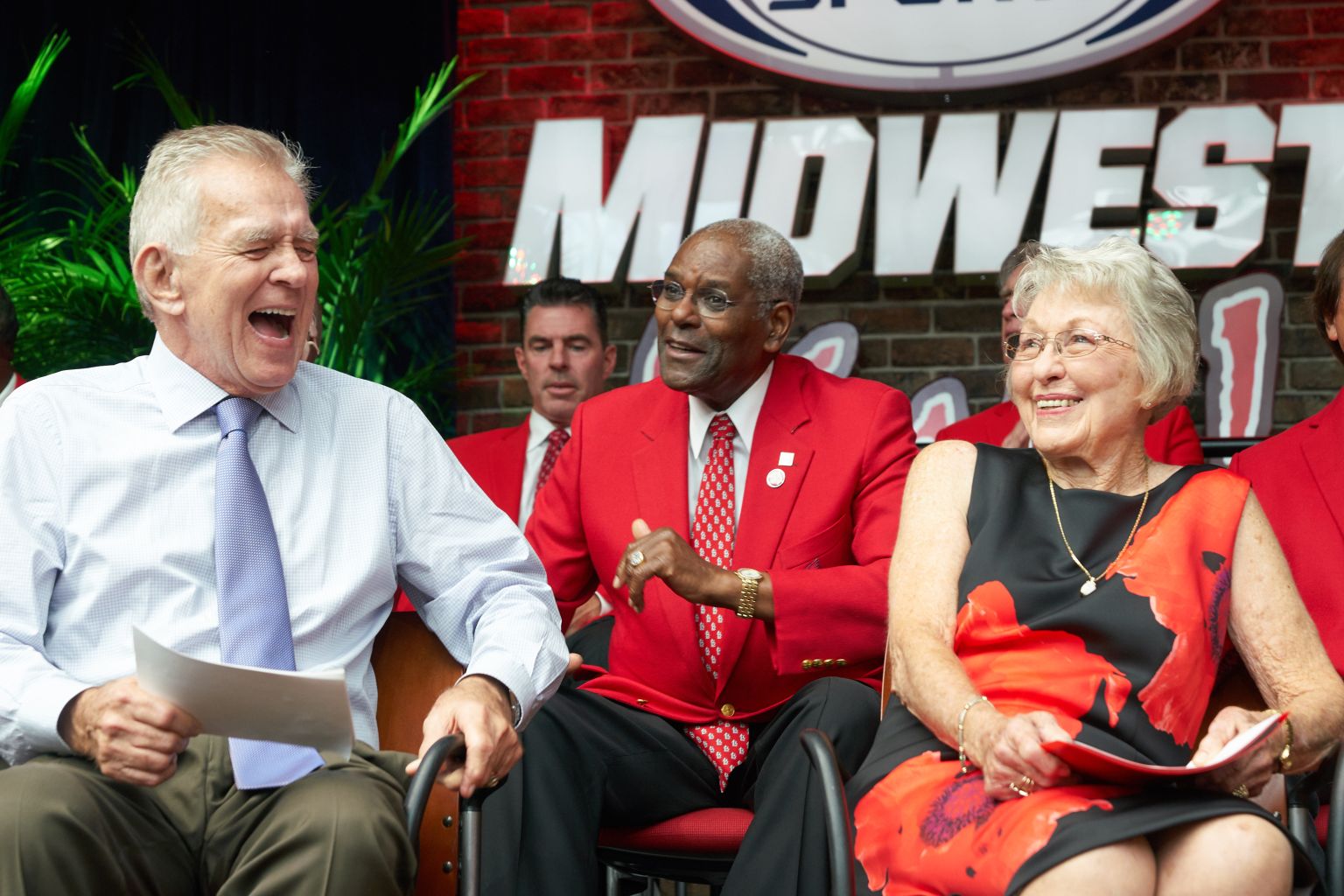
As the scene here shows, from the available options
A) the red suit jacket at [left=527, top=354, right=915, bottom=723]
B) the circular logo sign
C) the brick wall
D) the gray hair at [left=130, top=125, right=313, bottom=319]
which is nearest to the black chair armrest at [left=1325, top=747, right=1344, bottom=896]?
the red suit jacket at [left=527, top=354, right=915, bottom=723]

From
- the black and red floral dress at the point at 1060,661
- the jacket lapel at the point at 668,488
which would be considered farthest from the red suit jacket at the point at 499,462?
the black and red floral dress at the point at 1060,661

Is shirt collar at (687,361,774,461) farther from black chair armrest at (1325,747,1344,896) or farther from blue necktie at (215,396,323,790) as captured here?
black chair armrest at (1325,747,1344,896)

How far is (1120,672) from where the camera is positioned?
2229 millimetres

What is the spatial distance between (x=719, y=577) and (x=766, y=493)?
0.32 meters

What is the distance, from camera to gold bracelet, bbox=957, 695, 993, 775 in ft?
7.09

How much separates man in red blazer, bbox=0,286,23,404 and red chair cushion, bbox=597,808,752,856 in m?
2.24

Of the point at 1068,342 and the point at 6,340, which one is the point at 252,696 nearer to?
the point at 1068,342

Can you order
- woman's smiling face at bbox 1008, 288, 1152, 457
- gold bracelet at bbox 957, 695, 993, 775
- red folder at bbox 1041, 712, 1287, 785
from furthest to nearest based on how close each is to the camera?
woman's smiling face at bbox 1008, 288, 1152, 457 → gold bracelet at bbox 957, 695, 993, 775 → red folder at bbox 1041, 712, 1287, 785

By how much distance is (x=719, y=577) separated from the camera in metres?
2.62

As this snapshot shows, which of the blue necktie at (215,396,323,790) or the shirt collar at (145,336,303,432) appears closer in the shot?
the blue necktie at (215,396,323,790)

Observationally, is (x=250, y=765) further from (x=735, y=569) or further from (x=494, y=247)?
(x=494, y=247)

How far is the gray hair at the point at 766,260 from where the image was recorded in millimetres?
3139

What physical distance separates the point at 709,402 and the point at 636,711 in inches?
26.4

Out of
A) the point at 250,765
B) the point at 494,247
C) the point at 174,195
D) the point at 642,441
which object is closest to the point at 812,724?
the point at 642,441
